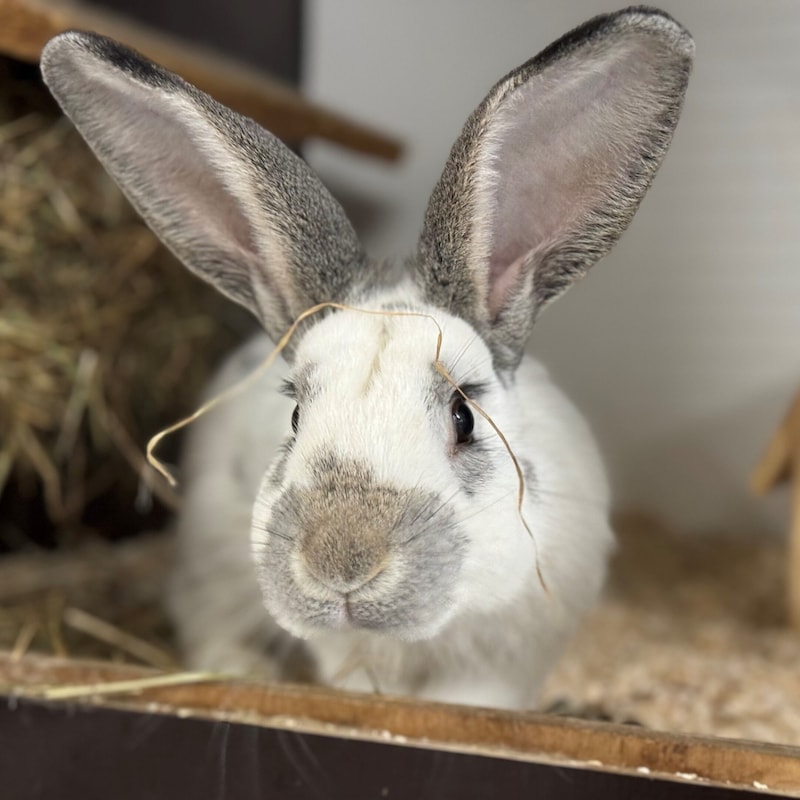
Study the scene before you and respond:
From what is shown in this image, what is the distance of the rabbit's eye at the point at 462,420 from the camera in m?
1.11

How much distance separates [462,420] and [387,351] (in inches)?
5.0

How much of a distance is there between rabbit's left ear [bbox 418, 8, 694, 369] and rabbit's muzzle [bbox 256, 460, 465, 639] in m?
0.31

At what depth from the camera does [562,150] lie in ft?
3.74

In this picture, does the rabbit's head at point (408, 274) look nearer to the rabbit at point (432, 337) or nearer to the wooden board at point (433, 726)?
the rabbit at point (432, 337)

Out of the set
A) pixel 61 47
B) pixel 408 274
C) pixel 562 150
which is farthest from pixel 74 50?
pixel 562 150

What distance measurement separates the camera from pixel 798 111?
129cm

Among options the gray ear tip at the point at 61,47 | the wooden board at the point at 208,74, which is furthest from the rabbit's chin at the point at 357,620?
the wooden board at the point at 208,74

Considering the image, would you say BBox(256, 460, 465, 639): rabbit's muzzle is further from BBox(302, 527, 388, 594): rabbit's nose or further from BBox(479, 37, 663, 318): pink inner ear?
BBox(479, 37, 663, 318): pink inner ear

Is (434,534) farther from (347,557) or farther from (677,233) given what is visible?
(677,233)

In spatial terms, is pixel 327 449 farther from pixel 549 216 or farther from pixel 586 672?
pixel 586 672

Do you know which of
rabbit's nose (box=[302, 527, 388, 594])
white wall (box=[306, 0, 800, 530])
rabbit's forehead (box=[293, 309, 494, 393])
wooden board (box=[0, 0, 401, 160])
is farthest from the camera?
wooden board (box=[0, 0, 401, 160])

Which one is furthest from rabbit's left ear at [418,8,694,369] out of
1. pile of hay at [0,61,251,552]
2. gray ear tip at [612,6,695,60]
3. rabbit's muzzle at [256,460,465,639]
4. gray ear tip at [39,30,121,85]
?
pile of hay at [0,61,251,552]

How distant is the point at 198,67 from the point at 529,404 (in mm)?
981

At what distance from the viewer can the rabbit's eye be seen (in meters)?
1.11
